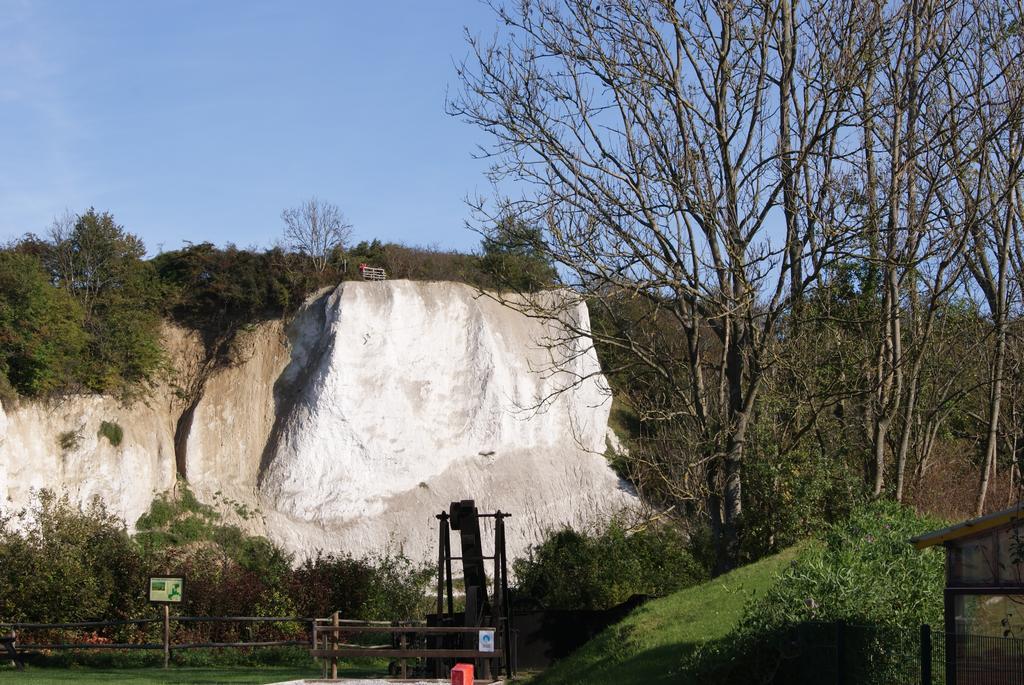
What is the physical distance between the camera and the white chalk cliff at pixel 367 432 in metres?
42.0

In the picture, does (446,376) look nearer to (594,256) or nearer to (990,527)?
(594,256)

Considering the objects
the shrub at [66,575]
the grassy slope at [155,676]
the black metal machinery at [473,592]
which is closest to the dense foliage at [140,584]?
the shrub at [66,575]

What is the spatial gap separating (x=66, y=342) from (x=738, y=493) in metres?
27.5

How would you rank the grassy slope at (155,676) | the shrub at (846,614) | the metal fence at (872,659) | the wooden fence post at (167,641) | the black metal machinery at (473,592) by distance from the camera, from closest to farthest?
the metal fence at (872,659) < the shrub at (846,614) < the black metal machinery at (473,592) < the grassy slope at (155,676) < the wooden fence post at (167,641)

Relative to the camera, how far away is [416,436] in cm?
4506

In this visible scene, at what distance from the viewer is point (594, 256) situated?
18422 mm

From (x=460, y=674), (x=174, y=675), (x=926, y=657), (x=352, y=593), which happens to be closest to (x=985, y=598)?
(x=926, y=657)

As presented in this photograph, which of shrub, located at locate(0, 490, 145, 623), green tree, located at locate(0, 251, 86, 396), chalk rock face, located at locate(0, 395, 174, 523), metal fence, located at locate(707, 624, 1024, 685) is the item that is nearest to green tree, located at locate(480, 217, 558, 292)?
metal fence, located at locate(707, 624, 1024, 685)

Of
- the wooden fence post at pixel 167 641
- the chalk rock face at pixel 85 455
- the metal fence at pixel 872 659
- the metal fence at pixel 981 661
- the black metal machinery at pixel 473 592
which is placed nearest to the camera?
the metal fence at pixel 981 661

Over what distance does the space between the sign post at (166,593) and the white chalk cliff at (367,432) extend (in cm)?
1638

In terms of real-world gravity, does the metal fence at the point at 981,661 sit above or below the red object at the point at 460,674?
above

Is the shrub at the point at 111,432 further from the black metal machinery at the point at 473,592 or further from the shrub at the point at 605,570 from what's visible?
the black metal machinery at the point at 473,592

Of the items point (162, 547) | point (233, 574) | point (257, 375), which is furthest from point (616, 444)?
point (233, 574)

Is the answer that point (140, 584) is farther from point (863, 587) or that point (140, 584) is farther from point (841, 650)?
point (841, 650)
